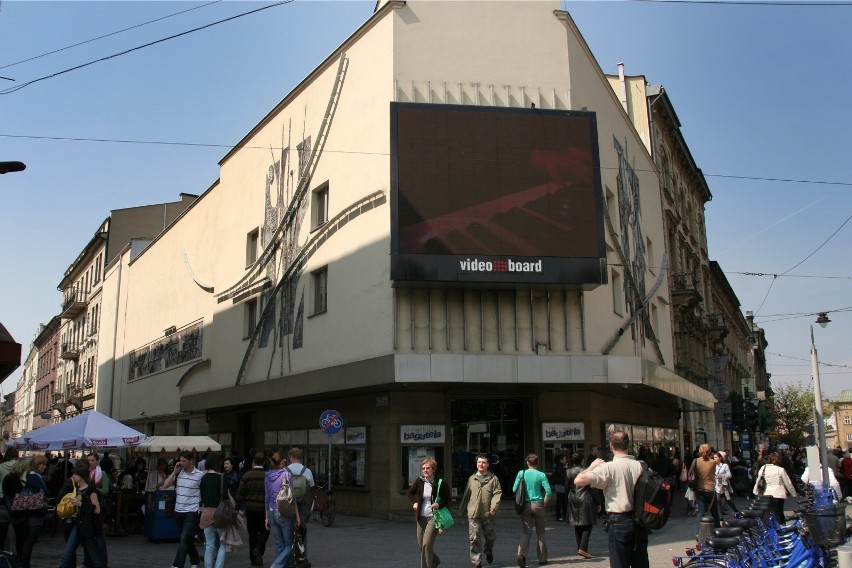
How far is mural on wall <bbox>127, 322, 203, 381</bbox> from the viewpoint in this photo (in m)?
33.5

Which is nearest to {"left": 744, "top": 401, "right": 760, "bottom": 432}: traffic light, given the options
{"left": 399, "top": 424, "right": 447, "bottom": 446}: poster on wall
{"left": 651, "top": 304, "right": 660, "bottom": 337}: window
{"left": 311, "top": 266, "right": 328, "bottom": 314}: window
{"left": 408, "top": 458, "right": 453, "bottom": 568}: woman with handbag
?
{"left": 651, "top": 304, "right": 660, "bottom": 337}: window

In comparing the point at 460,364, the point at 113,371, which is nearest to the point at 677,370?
the point at 460,364

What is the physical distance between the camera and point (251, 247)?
28734mm

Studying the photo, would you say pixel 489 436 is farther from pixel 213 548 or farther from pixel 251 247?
pixel 251 247

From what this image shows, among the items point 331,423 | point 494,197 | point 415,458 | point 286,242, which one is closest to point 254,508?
point 331,423

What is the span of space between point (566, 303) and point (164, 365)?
2357 centimetres

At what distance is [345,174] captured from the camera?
22.2 meters

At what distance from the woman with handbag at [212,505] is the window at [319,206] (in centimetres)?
1267

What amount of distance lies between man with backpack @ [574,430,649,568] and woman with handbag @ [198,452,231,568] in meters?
5.67

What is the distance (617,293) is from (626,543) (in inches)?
662

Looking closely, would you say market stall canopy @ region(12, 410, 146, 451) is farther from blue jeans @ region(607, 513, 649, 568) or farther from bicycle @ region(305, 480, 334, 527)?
blue jeans @ region(607, 513, 649, 568)

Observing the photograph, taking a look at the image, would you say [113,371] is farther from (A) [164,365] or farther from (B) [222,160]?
(B) [222,160]

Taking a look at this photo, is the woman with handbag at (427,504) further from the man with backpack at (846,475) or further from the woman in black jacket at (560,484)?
the man with backpack at (846,475)

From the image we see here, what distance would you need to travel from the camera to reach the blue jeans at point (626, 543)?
25.2ft
